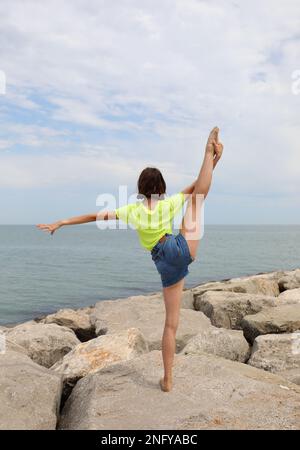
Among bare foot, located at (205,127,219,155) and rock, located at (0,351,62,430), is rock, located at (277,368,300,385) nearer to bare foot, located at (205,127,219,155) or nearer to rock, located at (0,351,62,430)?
rock, located at (0,351,62,430)

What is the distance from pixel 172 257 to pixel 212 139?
122 cm

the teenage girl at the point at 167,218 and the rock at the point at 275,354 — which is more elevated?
the teenage girl at the point at 167,218

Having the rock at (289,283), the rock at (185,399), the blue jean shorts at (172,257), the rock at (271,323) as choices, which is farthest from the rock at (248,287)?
the blue jean shorts at (172,257)

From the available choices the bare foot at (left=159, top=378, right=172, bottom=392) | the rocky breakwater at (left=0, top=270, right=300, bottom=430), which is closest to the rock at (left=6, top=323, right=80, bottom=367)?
the rocky breakwater at (left=0, top=270, right=300, bottom=430)

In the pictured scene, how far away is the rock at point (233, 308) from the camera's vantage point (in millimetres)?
10539

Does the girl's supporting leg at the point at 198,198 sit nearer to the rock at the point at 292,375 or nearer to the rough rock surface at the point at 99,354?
the rough rock surface at the point at 99,354

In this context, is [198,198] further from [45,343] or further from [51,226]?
[45,343]

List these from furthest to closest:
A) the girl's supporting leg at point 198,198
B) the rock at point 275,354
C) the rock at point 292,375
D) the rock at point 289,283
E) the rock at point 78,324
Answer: the rock at point 289,283 < the rock at point 78,324 < the rock at point 275,354 < the rock at point 292,375 < the girl's supporting leg at point 198,198

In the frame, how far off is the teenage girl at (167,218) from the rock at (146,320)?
14.3 ft

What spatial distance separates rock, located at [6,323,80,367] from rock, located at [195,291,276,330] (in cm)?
344

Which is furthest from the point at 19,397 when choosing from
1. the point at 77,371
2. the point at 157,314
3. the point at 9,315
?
the point at 9,315

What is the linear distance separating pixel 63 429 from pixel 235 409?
65.5 inches

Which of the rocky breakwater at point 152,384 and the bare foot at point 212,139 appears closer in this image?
the rocky breakwater at point 152,384

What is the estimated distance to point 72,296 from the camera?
2812 cm
